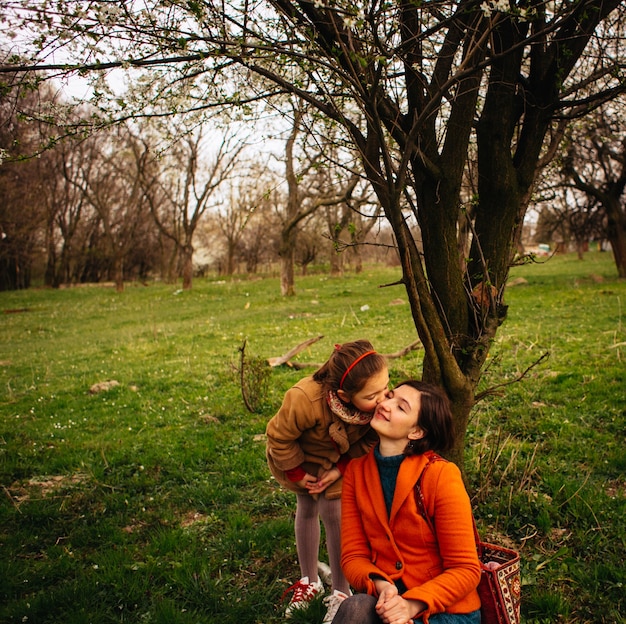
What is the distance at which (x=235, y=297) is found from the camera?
2130 cm

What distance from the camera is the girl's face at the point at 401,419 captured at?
2.38 meters

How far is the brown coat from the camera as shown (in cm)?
277

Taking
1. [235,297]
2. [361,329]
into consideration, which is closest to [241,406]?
[361,329]

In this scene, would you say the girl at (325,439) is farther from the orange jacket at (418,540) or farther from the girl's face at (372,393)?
the orange jacket at (418,540)

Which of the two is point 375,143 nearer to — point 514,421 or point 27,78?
point 27,78

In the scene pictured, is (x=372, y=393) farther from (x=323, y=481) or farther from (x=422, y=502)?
(x=323, y=481)

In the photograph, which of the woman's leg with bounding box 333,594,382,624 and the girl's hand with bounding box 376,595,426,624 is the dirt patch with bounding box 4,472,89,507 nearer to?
the woman's leg with bounding box 333,594,382,624

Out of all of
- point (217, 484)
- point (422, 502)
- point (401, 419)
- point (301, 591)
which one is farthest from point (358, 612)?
point (217, 484)

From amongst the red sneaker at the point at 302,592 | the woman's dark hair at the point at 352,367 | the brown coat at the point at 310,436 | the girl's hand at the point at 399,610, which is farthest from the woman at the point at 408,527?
the red sneaker at the point at 302,592

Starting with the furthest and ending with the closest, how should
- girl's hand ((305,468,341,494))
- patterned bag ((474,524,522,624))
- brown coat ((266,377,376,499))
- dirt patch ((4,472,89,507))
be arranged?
dirt patch ((4,472,89,507)), girl's hand ((305,468,341,494)), brown coat ((266,377,376,499)), patterned bag ((474,524,522,624))

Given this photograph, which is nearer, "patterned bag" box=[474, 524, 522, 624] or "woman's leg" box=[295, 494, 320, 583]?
"patterned bag" box=[474, 524, 522, 624]

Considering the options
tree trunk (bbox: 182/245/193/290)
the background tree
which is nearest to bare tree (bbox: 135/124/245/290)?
tree trunk (bbox: 182/245/193/290)

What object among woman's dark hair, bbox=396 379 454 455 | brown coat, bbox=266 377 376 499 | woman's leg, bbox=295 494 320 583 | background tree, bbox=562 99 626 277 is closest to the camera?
woman's dark hair, bbox=396 379 454 455

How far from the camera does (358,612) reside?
2.10m
